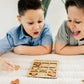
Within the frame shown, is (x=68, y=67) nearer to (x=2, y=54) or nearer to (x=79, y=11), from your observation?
(x=79, y=11)

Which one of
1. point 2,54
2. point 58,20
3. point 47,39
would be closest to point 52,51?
point 47,39

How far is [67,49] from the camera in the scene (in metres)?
1.16

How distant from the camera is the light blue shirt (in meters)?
1.22

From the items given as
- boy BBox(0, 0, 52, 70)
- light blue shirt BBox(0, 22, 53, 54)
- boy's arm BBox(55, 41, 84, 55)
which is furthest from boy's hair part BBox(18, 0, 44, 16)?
boy's arm BBox(55, 41, 84, 55)

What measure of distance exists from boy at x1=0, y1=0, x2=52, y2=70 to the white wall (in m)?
0.81

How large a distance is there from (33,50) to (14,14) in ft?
3.38

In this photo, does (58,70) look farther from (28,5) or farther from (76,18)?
(28,5)

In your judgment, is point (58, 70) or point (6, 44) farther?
point (6, 44)

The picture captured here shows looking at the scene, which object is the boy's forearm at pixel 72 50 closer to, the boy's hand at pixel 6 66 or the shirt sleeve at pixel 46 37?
the shirt sleeve at pixel 46 37

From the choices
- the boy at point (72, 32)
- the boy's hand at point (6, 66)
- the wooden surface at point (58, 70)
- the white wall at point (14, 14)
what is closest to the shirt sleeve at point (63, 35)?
the boy at point (72, 32)

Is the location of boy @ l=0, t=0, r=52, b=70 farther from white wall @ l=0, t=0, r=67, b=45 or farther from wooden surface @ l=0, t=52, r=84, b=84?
white wall @ l=0, t=0, r=67, b=45

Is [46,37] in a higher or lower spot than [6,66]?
higher

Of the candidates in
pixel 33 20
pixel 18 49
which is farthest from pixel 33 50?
pixel 33 20

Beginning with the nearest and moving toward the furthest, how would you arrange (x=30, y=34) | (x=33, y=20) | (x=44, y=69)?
(x=44, y=69), (x=33, y=20), (x=30, y=34)
